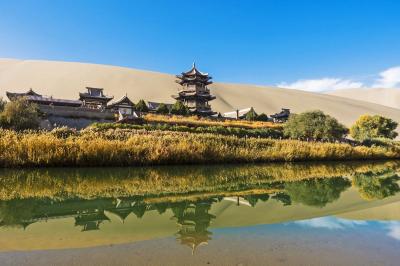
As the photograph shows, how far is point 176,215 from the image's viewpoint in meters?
5.68

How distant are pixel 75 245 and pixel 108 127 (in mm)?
25006

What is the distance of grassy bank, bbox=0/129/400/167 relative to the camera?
12648mm

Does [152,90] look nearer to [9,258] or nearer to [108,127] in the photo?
[108,127]

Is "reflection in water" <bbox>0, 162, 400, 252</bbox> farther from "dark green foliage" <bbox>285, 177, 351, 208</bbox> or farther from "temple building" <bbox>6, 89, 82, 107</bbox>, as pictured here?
"temple building" <bbox>6, 89, 82, 107</bbox>

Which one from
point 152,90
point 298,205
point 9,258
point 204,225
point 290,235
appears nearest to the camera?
point 9,258

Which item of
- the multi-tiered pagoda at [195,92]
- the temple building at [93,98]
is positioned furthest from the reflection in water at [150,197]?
the multi-tiered pagoda at [195,92]

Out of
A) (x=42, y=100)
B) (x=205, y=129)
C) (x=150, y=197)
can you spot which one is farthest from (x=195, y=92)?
(x=150, y=197)

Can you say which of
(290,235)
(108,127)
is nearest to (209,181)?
(290,235)

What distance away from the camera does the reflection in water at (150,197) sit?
521 cm

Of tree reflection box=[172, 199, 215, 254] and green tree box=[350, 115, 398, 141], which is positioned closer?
tree reflection box=[172, 199, 215, 254]

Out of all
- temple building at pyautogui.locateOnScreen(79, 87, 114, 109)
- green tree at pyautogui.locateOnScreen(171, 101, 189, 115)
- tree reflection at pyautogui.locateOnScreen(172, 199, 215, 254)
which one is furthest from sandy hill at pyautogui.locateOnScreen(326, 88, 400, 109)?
tree reflection at pyautogui.locateOnScreen(172, 199, 215, 254)

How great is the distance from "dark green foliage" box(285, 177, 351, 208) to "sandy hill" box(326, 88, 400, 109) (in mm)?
164446

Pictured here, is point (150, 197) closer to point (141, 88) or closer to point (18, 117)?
point (18, 117)

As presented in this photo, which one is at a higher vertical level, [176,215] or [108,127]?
[108,127]
